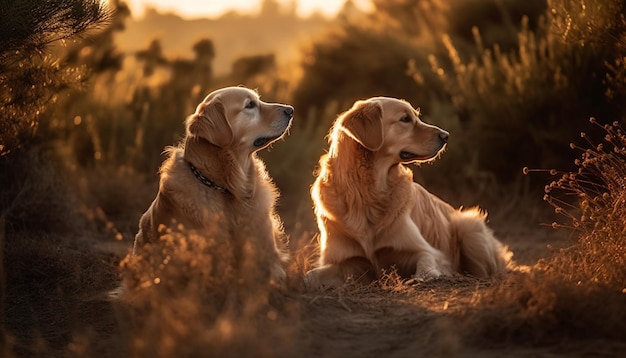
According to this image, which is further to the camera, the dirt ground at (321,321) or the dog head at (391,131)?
the dog head at (391,131)

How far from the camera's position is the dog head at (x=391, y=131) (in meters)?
6.24

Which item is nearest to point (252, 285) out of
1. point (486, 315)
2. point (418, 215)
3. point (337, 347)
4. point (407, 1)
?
point (337, 347)

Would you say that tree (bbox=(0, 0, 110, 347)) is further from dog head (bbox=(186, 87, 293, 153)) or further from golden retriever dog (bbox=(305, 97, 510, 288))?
golden retriever dog (bbox=(305, 97, 510, 288))

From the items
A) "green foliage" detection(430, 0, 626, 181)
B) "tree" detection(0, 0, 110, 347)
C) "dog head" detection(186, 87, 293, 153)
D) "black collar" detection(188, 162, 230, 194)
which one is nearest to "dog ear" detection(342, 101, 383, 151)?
"dog head" detection(186, 87, 293, 153)

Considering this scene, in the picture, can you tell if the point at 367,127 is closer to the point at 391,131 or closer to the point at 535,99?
the point at 391,131

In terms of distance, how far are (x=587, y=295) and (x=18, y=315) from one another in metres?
3.61

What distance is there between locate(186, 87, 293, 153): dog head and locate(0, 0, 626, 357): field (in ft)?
3.02

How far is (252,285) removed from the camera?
427cm

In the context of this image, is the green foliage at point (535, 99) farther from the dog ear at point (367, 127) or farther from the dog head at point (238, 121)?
the dog head at point (238, 121)

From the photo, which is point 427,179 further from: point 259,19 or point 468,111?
point 259,19

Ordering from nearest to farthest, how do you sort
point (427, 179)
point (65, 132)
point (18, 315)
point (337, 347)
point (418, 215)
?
1. point (337, 347)
2. point (18, 315)
3. point (418, 215)
4. point (65, 132)
5. point (427, 179)

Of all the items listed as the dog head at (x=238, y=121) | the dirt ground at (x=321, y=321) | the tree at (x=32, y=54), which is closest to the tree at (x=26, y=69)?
the tree at (x=32, y=54)

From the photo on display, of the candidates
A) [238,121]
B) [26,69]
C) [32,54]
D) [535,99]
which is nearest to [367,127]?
[238,121]

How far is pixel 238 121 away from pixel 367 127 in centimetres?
101
